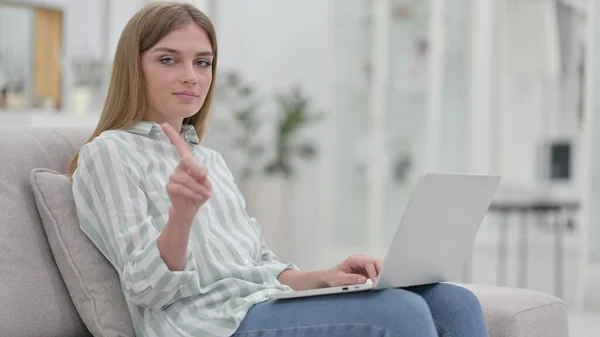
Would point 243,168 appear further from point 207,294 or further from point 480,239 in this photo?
point 207,294

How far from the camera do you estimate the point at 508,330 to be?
2.04 m

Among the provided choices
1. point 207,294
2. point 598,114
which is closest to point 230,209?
point 207,294

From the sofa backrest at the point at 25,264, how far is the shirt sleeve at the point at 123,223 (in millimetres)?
123

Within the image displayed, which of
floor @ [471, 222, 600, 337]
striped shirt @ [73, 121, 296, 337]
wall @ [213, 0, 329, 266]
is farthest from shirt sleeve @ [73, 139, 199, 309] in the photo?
wall @ [213, 0, 329, 266]

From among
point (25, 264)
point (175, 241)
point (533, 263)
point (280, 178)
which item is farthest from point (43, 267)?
point (533, 263)

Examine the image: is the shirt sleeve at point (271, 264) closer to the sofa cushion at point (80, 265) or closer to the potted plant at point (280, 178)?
the sofa cushion at point (80, 265)

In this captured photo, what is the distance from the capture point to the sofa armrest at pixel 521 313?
205cm

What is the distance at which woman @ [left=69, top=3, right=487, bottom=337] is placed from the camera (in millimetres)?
1615

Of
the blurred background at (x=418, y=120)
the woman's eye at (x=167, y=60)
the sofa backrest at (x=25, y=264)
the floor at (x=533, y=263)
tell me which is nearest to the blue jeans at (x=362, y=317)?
the sofa backrest at (x=25, y=264)

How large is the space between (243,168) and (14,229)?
4.20 meters

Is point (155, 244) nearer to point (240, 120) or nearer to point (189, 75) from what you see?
point (189, 75)

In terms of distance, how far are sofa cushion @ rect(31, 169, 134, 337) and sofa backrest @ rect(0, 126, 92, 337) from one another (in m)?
0.03

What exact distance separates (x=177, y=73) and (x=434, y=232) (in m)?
0.62

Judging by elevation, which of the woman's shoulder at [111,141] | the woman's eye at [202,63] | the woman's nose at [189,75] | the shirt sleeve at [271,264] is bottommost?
the shirt sleeve at [271,264]
